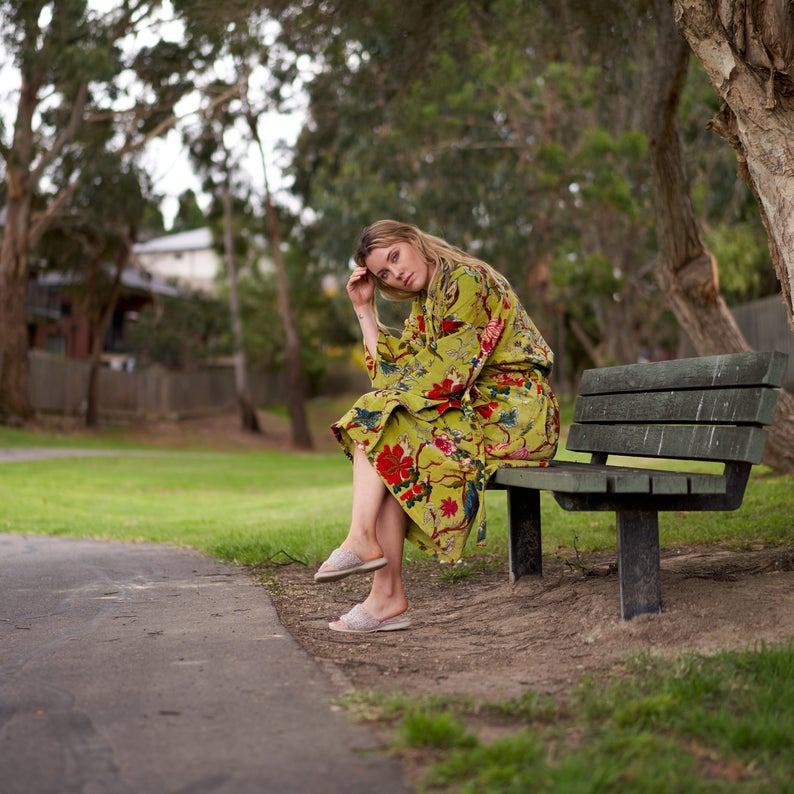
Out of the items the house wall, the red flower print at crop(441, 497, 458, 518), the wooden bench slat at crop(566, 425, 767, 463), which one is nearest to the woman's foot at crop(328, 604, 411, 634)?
the red flower print at crop(441, 497, 458, 518)

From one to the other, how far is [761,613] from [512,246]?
2117 centimetres

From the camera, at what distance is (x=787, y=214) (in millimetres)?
4309

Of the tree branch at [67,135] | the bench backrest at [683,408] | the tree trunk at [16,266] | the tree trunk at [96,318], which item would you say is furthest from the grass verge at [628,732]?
the tree trunk at [96,318]

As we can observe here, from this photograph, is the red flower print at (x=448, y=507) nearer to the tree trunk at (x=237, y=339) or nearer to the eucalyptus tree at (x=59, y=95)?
the eucalyptus tree at (x=59, y=95)

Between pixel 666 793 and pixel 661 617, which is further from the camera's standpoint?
pixel 661 617

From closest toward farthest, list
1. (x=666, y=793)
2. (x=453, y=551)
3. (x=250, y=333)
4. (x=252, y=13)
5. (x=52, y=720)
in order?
(x=666, y=793)
(x=52, y=720)
(x=453, y=551)
(x=252, y=13)
(x=250, y=333)

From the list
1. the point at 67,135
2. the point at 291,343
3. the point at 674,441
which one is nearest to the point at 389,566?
the point at 674,441

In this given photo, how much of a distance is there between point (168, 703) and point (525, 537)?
7.38 feet

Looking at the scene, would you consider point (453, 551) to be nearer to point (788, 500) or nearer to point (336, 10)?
point (788, 500)

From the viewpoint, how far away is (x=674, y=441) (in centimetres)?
419

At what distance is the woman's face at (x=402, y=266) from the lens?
14.7ft

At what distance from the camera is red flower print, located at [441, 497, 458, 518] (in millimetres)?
4031

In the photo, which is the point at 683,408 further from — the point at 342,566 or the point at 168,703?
the point at 168,703

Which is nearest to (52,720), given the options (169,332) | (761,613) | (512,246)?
(761,613)
